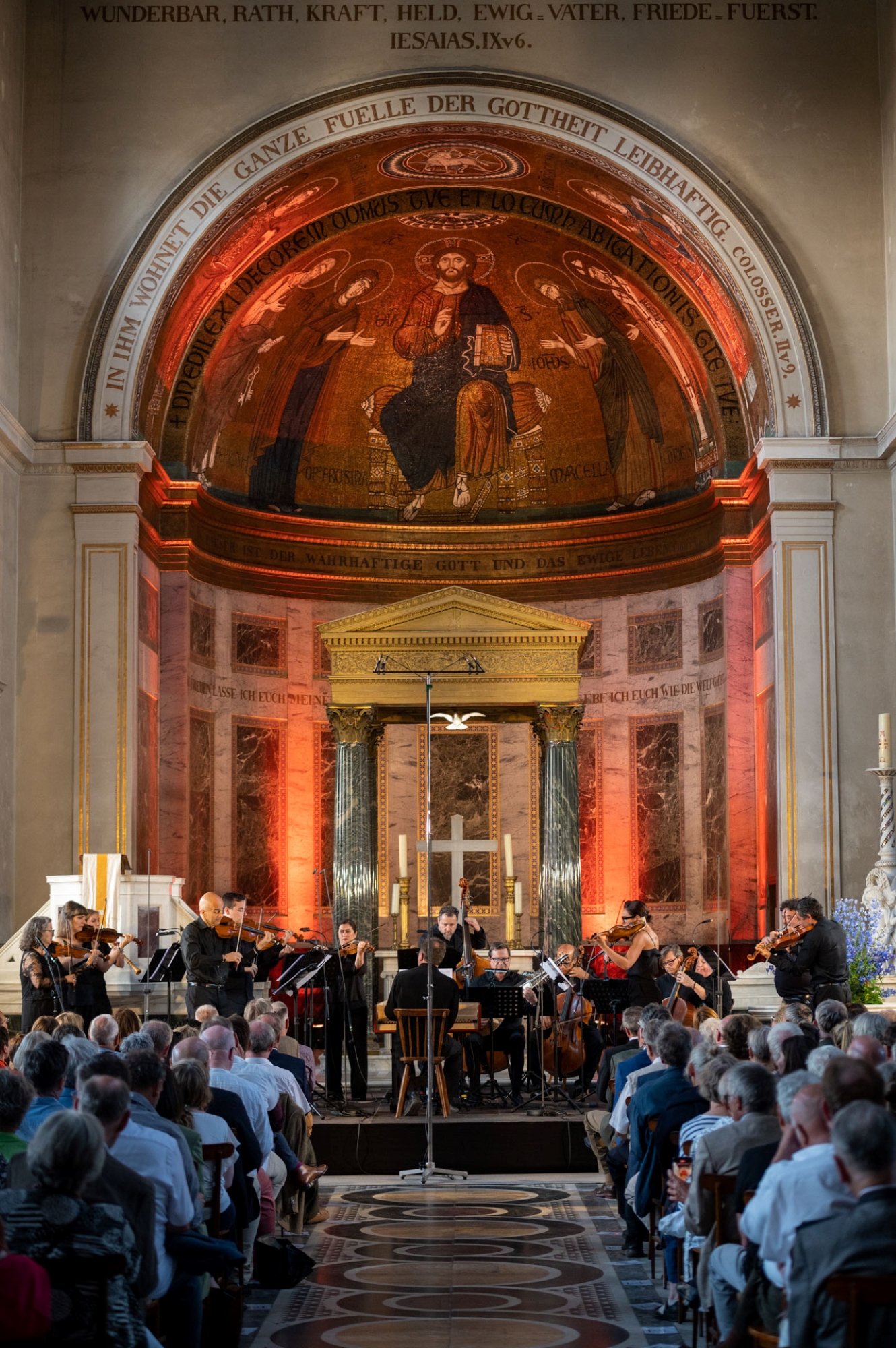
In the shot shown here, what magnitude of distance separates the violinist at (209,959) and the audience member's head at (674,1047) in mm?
5395

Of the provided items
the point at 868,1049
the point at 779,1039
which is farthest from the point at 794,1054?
the point at 868,1049

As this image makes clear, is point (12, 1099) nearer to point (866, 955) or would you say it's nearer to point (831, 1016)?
point (831, 1016)

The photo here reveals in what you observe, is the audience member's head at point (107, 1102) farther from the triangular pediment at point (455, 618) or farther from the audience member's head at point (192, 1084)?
the triangular pediment at point (455, 618)

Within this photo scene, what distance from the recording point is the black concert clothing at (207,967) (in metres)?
13.0

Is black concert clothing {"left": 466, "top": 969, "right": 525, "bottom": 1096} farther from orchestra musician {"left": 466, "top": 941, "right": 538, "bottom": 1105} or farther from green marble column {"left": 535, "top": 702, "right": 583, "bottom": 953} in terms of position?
green marble column {"left": 535, "top": 702, "right": 583, "bottom": 953}

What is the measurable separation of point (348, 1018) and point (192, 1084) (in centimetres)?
848

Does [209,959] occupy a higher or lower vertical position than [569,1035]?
higher

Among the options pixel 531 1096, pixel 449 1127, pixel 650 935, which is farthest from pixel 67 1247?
pixel 531 1096

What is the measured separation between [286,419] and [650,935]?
38.4 feet

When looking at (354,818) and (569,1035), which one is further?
(354,818)

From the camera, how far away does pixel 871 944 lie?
49.1 ft

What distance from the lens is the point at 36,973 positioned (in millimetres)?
12656

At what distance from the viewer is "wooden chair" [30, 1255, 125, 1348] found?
4.66 meters

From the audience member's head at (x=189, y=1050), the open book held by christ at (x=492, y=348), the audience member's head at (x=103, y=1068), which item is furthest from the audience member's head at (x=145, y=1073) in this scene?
A: the open book held by christ at (x=492, y=348)
